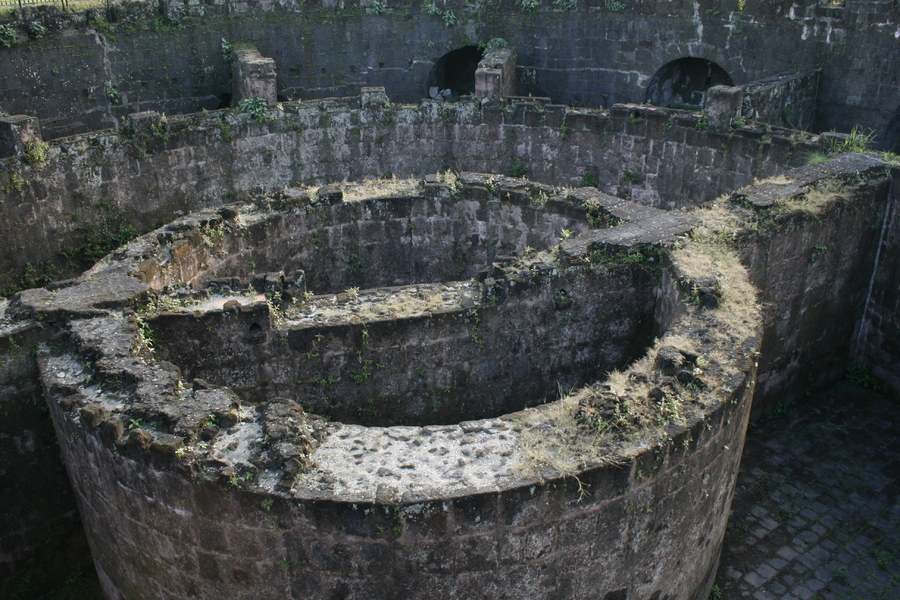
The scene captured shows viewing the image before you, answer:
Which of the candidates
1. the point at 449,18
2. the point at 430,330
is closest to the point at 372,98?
the point at 449,18

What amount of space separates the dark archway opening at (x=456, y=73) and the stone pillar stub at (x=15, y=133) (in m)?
10.0

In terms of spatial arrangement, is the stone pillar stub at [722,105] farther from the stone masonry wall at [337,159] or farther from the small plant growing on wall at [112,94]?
the small plant growing on wall at [112,94]

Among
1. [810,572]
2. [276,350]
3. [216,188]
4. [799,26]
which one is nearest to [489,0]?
[799,26]

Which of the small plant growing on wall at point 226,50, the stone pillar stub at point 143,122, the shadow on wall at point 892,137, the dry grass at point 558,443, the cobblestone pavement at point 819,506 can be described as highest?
the small plant growing on wall at point 226,50

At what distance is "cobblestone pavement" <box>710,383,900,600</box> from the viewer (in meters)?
8.88

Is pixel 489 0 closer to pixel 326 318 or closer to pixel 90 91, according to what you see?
pixel 90 91

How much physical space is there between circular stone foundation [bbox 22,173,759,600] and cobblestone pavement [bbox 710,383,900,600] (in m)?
1.13

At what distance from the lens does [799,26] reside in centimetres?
1745

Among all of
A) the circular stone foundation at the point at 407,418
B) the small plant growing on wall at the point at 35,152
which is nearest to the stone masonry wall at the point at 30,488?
the circular stone foundation at the point at 407,418

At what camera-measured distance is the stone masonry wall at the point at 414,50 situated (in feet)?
56.2

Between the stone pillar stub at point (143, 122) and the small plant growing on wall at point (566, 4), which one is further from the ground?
the small plant growing on wall at point (566, 4)

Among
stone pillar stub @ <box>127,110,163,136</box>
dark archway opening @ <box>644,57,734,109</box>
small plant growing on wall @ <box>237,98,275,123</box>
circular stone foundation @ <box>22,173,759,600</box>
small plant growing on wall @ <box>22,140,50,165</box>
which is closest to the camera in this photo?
circular stone foundation @ <box>22,173,759,600</box>

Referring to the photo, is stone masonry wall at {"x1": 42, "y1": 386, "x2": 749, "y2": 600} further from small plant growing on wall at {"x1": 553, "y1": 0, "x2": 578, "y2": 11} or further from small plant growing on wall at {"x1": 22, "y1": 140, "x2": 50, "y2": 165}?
small plant growing on wall at {"x1": 553, "y1": 0, "x2": 578, "y2": 11}

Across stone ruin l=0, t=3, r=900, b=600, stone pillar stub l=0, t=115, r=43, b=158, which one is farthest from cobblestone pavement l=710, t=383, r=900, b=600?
stone pillar stub l=0, t=115, r=43, b=158
